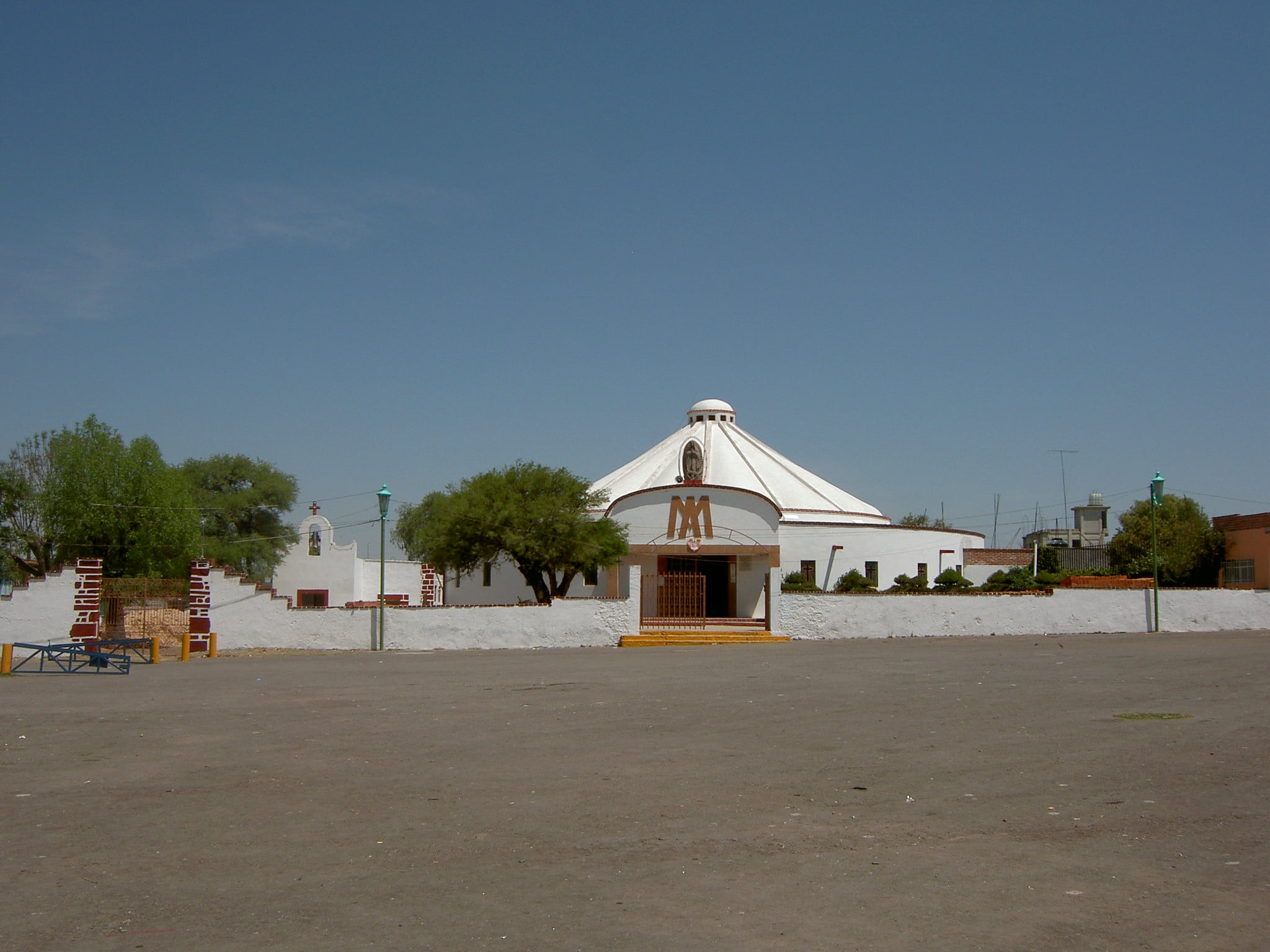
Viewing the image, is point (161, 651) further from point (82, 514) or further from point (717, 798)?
point (717, 798)

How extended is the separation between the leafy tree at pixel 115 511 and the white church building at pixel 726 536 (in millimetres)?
11026

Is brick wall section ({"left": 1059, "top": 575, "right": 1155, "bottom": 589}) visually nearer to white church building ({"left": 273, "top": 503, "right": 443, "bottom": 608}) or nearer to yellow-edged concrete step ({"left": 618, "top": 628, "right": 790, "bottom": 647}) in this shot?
yellow-edged concrete step ({"left": 618, "top": 628, "right": 790, "bottom": 647})

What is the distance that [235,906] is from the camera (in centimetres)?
555

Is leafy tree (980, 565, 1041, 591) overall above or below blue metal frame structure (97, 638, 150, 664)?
above

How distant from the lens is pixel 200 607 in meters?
28.2

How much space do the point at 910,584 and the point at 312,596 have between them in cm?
2460

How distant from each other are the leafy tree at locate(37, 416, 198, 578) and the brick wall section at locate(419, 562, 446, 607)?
9.19 meters

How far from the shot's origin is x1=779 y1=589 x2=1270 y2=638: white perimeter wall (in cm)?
3050

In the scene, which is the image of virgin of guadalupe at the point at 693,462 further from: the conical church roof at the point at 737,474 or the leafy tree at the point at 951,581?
the leafy tree at the point at 951,581

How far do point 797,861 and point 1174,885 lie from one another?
1.96 metres

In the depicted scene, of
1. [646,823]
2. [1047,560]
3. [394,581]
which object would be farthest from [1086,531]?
[646,823]

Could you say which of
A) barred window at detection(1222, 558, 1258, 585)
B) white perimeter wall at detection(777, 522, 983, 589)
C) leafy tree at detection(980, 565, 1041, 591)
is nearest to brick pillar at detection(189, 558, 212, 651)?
white perimeter wall at detection(777, 522, 983, 589)

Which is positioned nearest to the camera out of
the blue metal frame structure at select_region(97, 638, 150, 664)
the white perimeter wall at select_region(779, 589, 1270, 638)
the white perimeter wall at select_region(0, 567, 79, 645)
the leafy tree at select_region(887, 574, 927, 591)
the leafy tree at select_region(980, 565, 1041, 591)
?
the blue metal frame structure at select_region(97, 638, 150, 664)

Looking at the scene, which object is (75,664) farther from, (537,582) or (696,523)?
(696,523)
